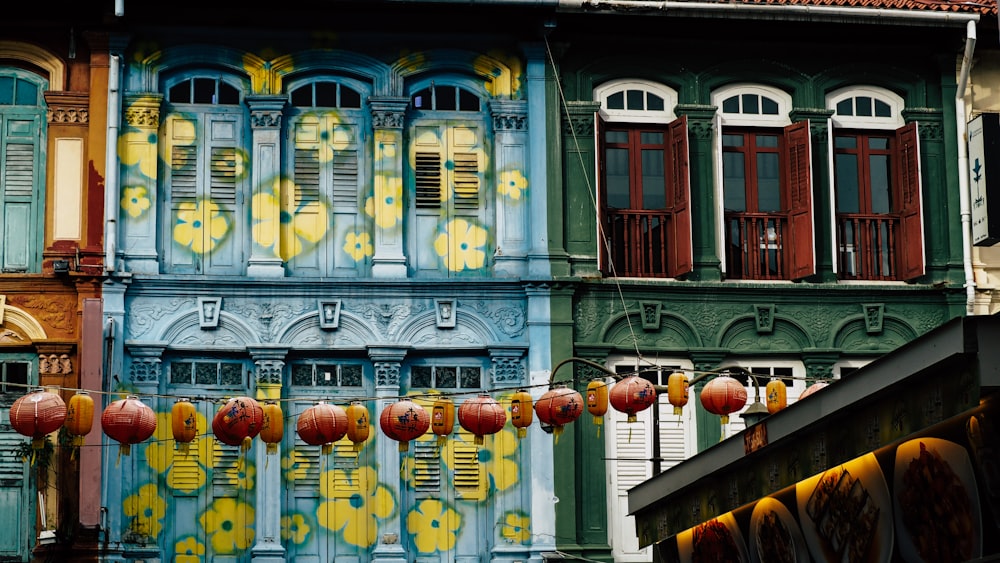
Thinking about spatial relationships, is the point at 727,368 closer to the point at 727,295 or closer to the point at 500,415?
the point at 727,295

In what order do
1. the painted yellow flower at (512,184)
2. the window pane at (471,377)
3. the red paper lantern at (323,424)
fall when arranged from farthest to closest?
the painted yellow flower at (512,184) → the window pane at (471,377) → the red paper lantern at (323,424)

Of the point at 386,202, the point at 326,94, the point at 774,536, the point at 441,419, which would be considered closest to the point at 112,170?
the point at 326,94

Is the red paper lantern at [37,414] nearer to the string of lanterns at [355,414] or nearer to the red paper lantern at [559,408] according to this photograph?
the string of lanterns at [355,414]

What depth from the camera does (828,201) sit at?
24.1 meters

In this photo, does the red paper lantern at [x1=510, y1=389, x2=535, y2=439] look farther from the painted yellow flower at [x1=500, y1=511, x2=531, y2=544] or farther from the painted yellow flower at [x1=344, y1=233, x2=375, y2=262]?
the painted yellow flower at [x1=344, y1=233, x2=375, y2=262]

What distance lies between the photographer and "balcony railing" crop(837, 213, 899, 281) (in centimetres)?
2414

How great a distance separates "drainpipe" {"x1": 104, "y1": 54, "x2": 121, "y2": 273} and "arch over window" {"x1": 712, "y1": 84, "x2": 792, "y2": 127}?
7687mm

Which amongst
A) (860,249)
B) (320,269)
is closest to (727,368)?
(860,249)

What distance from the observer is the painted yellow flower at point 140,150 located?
2308cm

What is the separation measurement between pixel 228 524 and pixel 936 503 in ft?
41.4

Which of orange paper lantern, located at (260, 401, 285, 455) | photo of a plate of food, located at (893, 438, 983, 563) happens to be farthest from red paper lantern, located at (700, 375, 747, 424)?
photo of a plate of food, located at (893, 438, 983, 563)

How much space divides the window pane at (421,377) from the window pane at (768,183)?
16.1 feet

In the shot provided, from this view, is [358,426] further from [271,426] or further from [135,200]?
[135,200]

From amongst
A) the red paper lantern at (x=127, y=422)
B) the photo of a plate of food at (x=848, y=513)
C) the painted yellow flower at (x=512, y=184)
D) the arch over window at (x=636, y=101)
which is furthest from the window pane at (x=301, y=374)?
the photo of a plate of food at (x=848, y=513)
